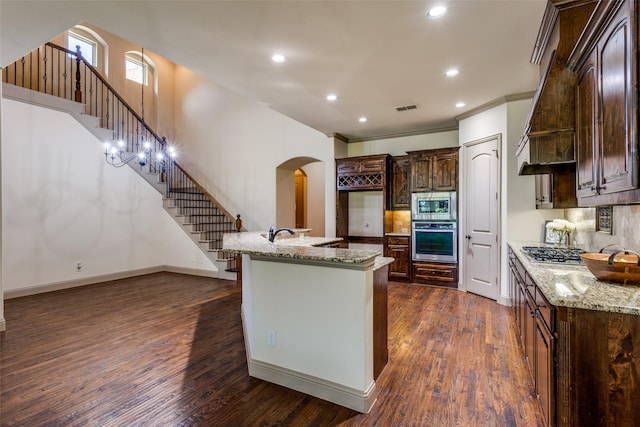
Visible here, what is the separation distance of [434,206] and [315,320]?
4013mm

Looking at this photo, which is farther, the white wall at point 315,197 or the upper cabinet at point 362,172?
the white wall at point 315,197

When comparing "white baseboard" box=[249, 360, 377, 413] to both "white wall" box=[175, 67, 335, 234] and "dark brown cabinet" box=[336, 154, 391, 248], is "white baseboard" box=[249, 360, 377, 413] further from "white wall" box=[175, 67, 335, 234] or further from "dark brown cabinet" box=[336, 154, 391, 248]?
"white wall" box=[175, 67, 335, 234]

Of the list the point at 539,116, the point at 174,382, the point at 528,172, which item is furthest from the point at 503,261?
the point at 174,382

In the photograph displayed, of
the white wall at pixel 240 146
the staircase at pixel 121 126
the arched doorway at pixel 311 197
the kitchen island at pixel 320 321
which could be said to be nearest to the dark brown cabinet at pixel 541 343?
the kitchen island at pixel 320 321

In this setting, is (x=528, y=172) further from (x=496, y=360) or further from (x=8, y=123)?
(x=8, y=123)

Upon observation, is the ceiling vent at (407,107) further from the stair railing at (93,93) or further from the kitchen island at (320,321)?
the stair railing at (93,93)

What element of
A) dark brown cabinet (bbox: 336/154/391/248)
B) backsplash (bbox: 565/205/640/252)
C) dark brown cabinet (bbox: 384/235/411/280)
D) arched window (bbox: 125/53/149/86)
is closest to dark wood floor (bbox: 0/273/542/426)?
backsplash (bbox: 565/205/640/252)

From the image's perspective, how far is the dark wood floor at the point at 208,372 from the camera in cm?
206

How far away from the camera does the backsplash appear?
7.04ft

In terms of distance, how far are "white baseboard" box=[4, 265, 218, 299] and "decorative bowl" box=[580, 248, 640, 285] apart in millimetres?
6002

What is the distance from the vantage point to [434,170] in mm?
5516

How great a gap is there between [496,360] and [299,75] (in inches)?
142

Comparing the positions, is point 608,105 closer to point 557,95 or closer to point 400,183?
point 557,95

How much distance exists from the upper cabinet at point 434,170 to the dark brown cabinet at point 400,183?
302mm
